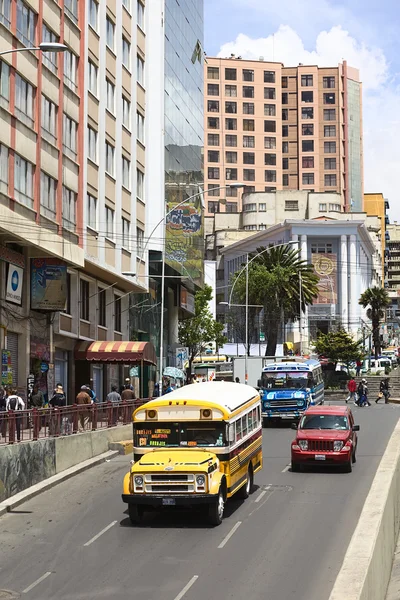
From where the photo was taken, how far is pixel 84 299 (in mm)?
47719

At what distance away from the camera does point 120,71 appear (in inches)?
2060

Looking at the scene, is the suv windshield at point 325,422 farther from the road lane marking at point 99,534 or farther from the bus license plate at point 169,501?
the bus license plate at point 169,501

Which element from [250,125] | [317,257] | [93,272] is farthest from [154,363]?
[250,125]

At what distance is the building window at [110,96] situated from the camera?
50.1m

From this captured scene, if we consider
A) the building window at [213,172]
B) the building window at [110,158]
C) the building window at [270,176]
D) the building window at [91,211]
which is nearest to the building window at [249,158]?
the building window at [270,176]

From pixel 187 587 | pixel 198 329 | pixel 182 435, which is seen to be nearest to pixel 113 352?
pixel 182 435

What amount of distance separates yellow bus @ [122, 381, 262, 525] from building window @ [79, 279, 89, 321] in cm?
2376

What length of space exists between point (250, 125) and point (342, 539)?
148 metres

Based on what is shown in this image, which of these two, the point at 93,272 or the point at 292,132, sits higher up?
the point at 292,132

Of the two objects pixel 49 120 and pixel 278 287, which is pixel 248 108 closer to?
pixel 278 287

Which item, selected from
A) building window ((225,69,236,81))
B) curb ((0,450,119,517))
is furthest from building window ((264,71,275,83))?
curb ((0,450,119,517))

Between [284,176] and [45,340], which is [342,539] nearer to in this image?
[45,340]

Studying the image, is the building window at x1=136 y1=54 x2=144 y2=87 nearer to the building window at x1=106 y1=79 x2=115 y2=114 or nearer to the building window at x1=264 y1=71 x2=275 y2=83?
the building window at x1=106 y1=79 x2=115 y2=114

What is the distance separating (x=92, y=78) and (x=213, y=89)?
115229 mm
